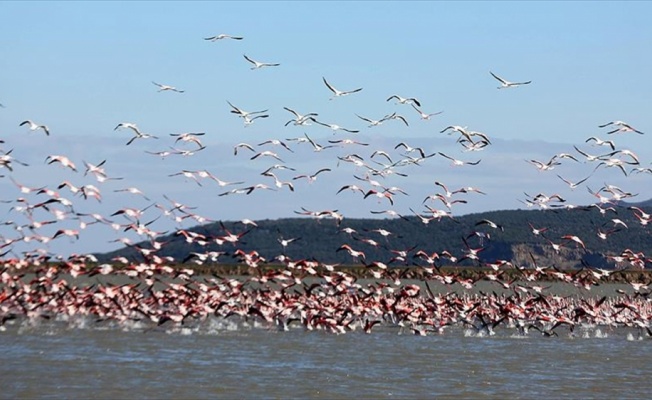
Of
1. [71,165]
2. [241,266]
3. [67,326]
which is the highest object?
[71,165]

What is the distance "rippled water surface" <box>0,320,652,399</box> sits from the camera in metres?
26.5

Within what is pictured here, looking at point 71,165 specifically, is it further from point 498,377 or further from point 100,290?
point 498,377

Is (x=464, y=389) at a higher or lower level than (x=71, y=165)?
lower

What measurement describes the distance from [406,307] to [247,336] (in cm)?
709

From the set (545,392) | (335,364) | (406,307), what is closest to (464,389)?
(545,392)

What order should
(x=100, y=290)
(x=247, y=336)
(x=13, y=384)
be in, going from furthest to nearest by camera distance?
1. (x=100, y=290)
2. (x=247, y=336)
3. (x=13, y=384)

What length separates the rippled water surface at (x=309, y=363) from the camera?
26531 millimetres

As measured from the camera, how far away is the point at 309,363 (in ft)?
102

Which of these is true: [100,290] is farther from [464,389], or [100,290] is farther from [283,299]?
[464,389]

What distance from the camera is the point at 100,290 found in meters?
40.9

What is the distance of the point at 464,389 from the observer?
2705 cm

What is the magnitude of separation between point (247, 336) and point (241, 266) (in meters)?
96.4

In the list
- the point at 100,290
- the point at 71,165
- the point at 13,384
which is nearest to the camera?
the point at 13,384

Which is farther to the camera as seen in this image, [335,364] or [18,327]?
[18,327]
